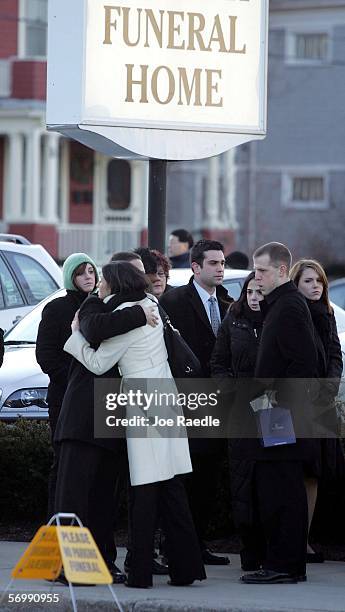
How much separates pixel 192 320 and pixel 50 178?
2581 centimetres

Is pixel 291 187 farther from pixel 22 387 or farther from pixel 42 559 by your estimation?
pixel 42 559

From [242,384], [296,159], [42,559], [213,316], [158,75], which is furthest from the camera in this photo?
[296,159]

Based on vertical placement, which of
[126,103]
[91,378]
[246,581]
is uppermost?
[126,103]

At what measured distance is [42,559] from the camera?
23.7 feet

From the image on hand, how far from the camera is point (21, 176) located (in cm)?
3466

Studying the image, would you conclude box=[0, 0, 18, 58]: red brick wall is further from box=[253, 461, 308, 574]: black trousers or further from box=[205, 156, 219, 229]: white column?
box=[253, 461, 308, 574]: black trousers

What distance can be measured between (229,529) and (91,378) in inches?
84.7

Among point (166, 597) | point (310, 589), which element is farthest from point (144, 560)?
point (310, 589)

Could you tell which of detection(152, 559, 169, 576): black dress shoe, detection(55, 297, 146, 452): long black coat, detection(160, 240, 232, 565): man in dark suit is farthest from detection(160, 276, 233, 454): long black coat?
detection(152, 559, 169, 576): black dress shoe

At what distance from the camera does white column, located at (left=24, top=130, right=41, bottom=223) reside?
112 ft

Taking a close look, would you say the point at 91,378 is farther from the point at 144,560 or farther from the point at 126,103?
the point at 126,103

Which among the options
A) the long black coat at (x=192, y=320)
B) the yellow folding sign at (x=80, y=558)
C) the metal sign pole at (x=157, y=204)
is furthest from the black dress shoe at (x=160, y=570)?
the metal sign pole at (x=157, y=204)

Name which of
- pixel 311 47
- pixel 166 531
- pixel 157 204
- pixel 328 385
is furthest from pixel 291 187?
pixel 166 531

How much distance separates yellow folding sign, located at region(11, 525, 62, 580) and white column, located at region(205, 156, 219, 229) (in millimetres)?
31200
